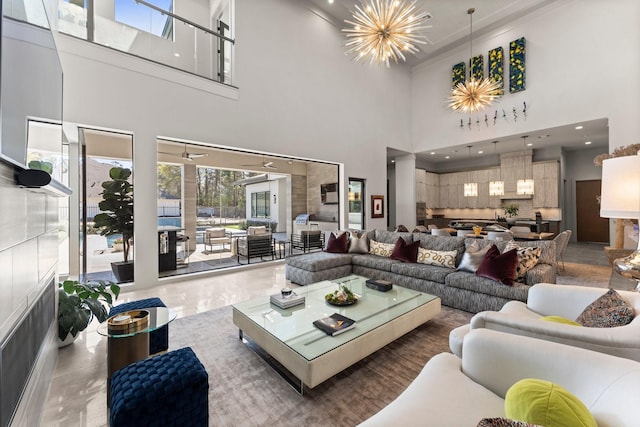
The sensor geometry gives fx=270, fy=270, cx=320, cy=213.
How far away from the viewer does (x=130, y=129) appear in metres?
4.46

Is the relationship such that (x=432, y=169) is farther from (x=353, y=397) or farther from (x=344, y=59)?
(x=353, y=397)

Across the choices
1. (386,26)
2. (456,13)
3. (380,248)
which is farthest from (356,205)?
(456,13)

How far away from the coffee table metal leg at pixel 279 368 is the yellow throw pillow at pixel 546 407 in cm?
139

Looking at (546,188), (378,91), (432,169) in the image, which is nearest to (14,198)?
(378,91)

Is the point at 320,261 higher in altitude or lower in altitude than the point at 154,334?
higher

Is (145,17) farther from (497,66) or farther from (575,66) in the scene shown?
(575,66)

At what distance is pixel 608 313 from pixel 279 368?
228 cm

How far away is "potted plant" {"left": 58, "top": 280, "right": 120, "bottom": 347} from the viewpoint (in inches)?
98.5

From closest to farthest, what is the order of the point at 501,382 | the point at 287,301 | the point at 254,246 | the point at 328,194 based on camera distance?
1. the point at 501,382
2. the point at 287,301
3. the point at 254,246
4. the point at 328,194

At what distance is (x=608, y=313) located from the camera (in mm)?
1621

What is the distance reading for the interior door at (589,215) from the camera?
8.87 meters

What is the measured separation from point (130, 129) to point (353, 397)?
5.02m

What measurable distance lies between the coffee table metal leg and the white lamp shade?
2.73 metres

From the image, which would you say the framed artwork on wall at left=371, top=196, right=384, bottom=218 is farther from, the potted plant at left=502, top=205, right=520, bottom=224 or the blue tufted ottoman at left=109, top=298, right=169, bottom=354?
the blue tufted ottoman at left=109, top=298, right=169, bottom=354
